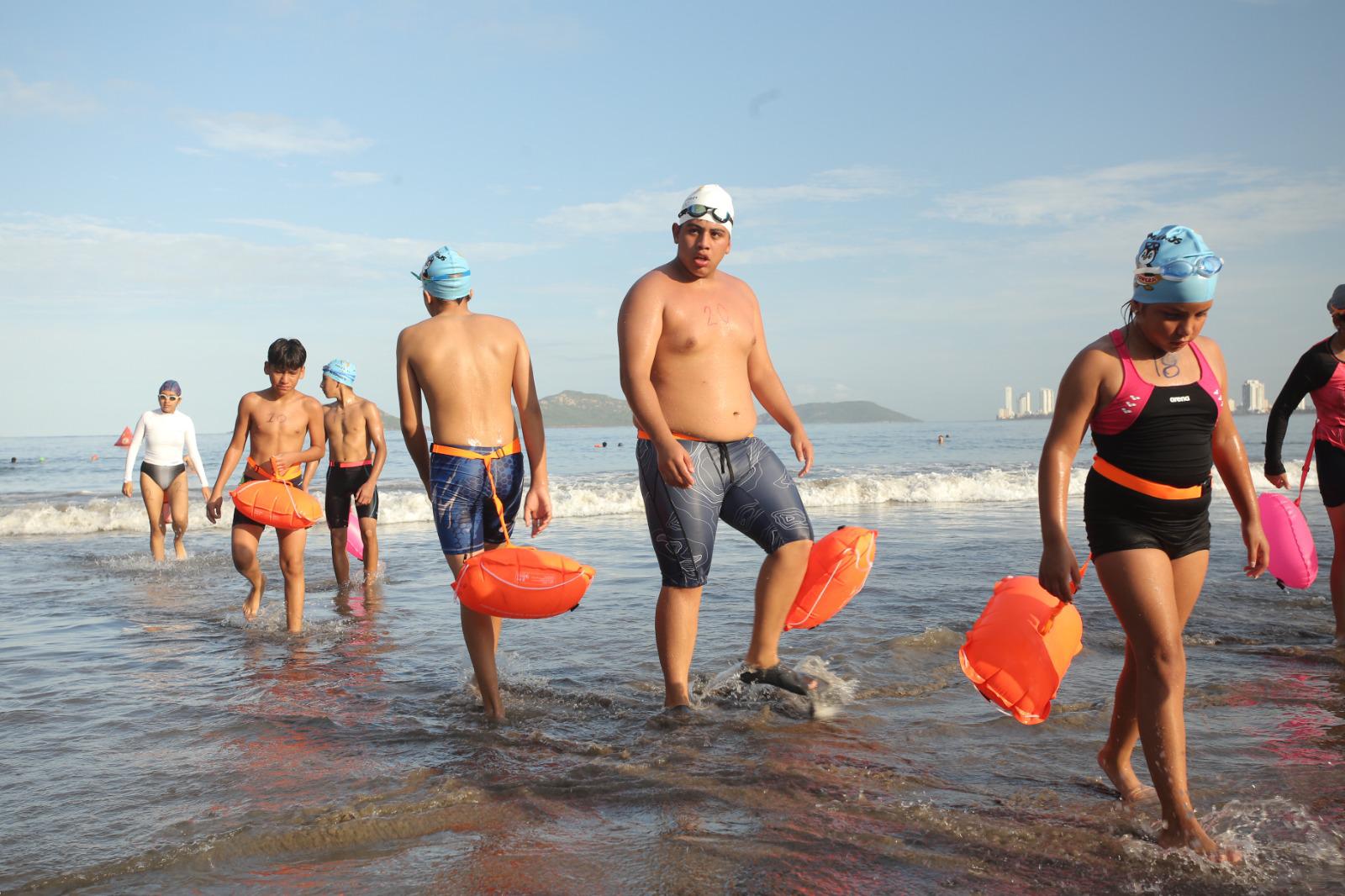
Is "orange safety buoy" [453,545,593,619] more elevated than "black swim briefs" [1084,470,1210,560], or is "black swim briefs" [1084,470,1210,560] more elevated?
"black swim briefs" [1084,470,1210,560]

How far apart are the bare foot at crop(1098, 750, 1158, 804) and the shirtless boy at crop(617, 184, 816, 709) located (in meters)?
1.61

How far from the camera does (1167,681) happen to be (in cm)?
320

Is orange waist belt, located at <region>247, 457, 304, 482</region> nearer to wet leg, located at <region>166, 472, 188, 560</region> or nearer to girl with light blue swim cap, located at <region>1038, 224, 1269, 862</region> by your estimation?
wet leg, located at <region>166, 472, 188, 560</region>

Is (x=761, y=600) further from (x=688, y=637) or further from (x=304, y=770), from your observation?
(x=304, y=770)

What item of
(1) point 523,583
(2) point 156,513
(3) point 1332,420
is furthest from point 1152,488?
(2) point 156,513

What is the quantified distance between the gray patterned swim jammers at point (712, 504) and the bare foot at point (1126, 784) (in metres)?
1.71

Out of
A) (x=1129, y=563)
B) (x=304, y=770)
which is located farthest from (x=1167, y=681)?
(x=304, y=770)

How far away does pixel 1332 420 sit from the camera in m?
6.19

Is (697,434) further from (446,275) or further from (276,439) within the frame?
(276,439)

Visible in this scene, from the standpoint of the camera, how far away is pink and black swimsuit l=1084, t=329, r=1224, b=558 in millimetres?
3312

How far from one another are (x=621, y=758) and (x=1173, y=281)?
2.80 m

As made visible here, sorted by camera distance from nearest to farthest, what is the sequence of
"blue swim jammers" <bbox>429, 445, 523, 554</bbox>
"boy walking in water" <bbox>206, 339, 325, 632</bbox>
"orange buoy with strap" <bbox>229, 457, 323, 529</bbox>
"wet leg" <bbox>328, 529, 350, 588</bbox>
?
1. "blue swim jammers" <bbox>429, 445, 523, 554</bbox>
2. "orange buoy with strap" <bbox>229, 457, 323, 529</bbox>
3. "boy walking in water" <bbox>206, 339, 325, 632</bbox>
4. "wet leg" <bbox>328, 529, 350, 588</bbox>

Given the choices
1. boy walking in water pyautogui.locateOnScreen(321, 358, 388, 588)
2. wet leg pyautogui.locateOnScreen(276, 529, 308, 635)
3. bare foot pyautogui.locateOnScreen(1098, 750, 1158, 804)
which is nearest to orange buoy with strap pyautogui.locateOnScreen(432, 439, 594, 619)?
bare foot pyautogui.locateOnScreen(1098, 750, 1158, 804)

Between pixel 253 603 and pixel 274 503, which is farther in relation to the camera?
pixel 253 603
